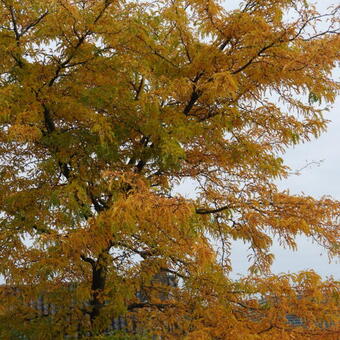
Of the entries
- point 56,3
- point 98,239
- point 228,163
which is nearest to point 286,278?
point 228,163

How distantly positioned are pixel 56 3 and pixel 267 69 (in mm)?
2212

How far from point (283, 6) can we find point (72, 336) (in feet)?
14.0

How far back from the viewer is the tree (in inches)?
201

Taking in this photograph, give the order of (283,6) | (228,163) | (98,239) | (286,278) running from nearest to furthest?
(98,239), (286,278), (283,6), (228,163)

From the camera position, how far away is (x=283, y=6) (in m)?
5.56

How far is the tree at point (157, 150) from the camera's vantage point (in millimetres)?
5113

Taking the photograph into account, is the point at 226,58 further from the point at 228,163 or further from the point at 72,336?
the point at 72,336

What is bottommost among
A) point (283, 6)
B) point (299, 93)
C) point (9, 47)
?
point (299, 93)

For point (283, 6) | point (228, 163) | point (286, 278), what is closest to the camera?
point (286, 278)

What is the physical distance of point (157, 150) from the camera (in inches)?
222

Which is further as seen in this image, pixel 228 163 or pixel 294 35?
pixel 228 163

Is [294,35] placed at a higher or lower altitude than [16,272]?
higher

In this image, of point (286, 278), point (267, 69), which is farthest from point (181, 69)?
point (286, 278)

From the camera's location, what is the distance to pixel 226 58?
5.48 metres
